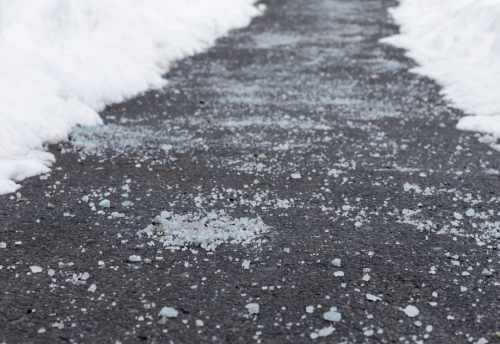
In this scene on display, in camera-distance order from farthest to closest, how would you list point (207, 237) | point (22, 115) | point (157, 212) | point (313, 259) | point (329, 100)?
point (329, 100), point (22, 115), point (157, 212), point (207, 237), point (313, 259)

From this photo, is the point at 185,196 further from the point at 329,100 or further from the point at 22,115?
the point at 329,100

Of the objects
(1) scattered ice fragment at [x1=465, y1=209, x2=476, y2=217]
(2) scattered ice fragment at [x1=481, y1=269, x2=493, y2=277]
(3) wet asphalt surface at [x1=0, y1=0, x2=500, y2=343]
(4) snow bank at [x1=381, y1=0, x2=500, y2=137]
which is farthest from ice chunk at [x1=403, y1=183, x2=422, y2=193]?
(4) snow bank at [x1=381, y1=0, x2=500, y2=137]

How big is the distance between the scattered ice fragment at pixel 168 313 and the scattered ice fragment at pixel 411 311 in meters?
1.45

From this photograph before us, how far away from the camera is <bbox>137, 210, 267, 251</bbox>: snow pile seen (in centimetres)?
392

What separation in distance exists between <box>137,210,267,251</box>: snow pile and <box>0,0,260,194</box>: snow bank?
5.72 ft

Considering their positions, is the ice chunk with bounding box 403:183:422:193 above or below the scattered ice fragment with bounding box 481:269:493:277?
above

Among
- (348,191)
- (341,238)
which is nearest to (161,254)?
(341,238)

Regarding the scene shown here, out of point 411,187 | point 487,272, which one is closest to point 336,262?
point 487,272

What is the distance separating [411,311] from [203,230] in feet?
5.87

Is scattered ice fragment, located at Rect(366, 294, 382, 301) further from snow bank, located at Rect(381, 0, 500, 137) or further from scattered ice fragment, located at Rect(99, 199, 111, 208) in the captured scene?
snow bank, located at Rect(381, 0, 500, 137)

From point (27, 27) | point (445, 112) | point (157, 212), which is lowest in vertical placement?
point (445, 112)

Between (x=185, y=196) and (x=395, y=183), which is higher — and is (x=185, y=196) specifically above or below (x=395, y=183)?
A: above

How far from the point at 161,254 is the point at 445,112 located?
213 inches

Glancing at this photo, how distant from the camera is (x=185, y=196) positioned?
4727 mm
